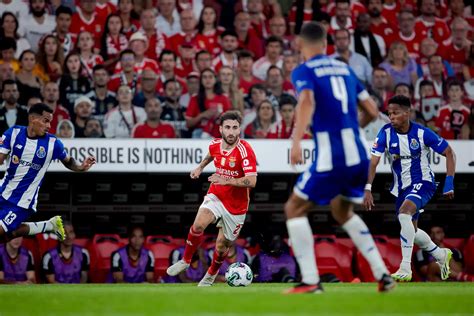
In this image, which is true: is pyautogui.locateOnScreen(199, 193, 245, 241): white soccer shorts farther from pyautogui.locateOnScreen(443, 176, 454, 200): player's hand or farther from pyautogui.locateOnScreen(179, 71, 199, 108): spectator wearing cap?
pyautogui.locateOnScreen(179, 71, 199, 108): spectator wearing cap

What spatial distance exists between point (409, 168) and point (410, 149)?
259mm

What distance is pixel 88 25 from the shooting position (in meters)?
18.2

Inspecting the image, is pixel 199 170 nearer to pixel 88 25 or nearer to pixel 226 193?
pixel 226 193

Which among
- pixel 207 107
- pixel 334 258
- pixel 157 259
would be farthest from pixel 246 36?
pixel 157 259

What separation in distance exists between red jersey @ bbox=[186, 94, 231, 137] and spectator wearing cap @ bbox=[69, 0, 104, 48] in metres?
2.24

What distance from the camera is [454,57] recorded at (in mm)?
19781

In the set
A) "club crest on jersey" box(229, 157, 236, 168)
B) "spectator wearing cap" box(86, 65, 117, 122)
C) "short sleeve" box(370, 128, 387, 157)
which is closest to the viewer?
"club crest on jersey" box(229, 157, 236, 168)

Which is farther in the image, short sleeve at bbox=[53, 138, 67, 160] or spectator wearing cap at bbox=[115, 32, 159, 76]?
spectator wearing cap at bbox=[115, 32, 159, 76]

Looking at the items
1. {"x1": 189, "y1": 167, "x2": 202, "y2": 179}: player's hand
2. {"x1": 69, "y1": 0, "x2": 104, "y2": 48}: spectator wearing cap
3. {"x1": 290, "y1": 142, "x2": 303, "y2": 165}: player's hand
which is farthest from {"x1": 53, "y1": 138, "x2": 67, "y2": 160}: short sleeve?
{"x1": 69, "y1": 0, "x2": 104, "y2": 48}: spectator wearing cap

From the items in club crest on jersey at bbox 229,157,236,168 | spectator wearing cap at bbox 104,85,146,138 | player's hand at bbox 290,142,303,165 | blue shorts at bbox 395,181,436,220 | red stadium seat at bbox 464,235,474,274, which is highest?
spectator wearing cap at bbox 104,85,146,138

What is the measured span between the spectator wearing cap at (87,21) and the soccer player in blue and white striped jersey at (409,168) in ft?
23.1

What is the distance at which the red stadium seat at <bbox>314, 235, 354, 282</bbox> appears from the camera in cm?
1697

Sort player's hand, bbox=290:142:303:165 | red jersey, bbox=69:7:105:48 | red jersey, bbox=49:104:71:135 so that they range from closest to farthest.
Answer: player's hand, bbox=290:142:303:165 < red jersey, bbox=49:104:71:135 < red jersey, bbox=69:7:105:48

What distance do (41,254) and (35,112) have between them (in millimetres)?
4754
